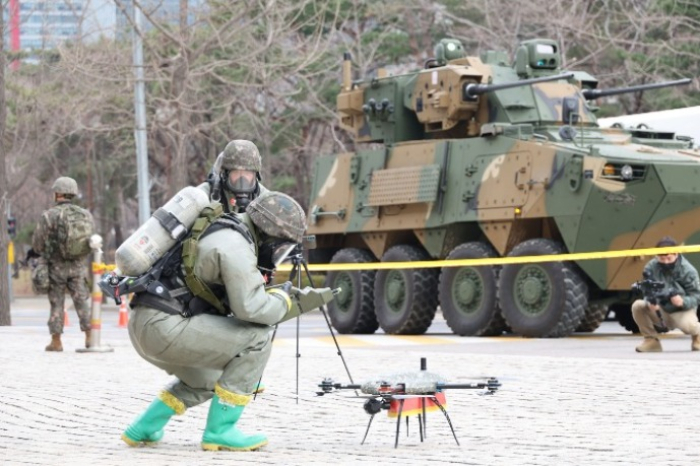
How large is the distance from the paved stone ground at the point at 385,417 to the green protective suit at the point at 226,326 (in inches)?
18.1

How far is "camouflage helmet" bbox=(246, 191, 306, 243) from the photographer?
369 inches

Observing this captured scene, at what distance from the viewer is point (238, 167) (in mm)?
10211

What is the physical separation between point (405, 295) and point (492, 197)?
2172 millimetres

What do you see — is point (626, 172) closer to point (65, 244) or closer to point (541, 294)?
point (541, 294)

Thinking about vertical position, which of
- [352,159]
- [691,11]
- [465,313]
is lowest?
[465,313]

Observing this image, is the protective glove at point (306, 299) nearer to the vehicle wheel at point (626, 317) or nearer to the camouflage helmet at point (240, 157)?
the camouflage helmet at point (240, 157)

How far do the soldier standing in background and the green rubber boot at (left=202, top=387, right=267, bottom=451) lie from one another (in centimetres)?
967

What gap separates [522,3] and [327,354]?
22.0 meters

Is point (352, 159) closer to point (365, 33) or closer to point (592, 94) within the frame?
point (592, 94)

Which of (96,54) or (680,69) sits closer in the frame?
(96,54)

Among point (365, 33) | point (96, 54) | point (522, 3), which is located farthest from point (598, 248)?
point (365, 33)

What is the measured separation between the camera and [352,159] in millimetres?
25875

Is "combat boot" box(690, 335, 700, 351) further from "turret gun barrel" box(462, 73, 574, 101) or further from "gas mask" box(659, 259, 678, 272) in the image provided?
"turret gun barrel" box(462, 73, 574, 101)

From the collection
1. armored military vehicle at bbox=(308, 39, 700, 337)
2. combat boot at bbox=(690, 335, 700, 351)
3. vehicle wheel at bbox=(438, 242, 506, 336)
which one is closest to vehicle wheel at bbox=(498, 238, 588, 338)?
armored military vehicle at bbox=(308, 39, 700, 337)
